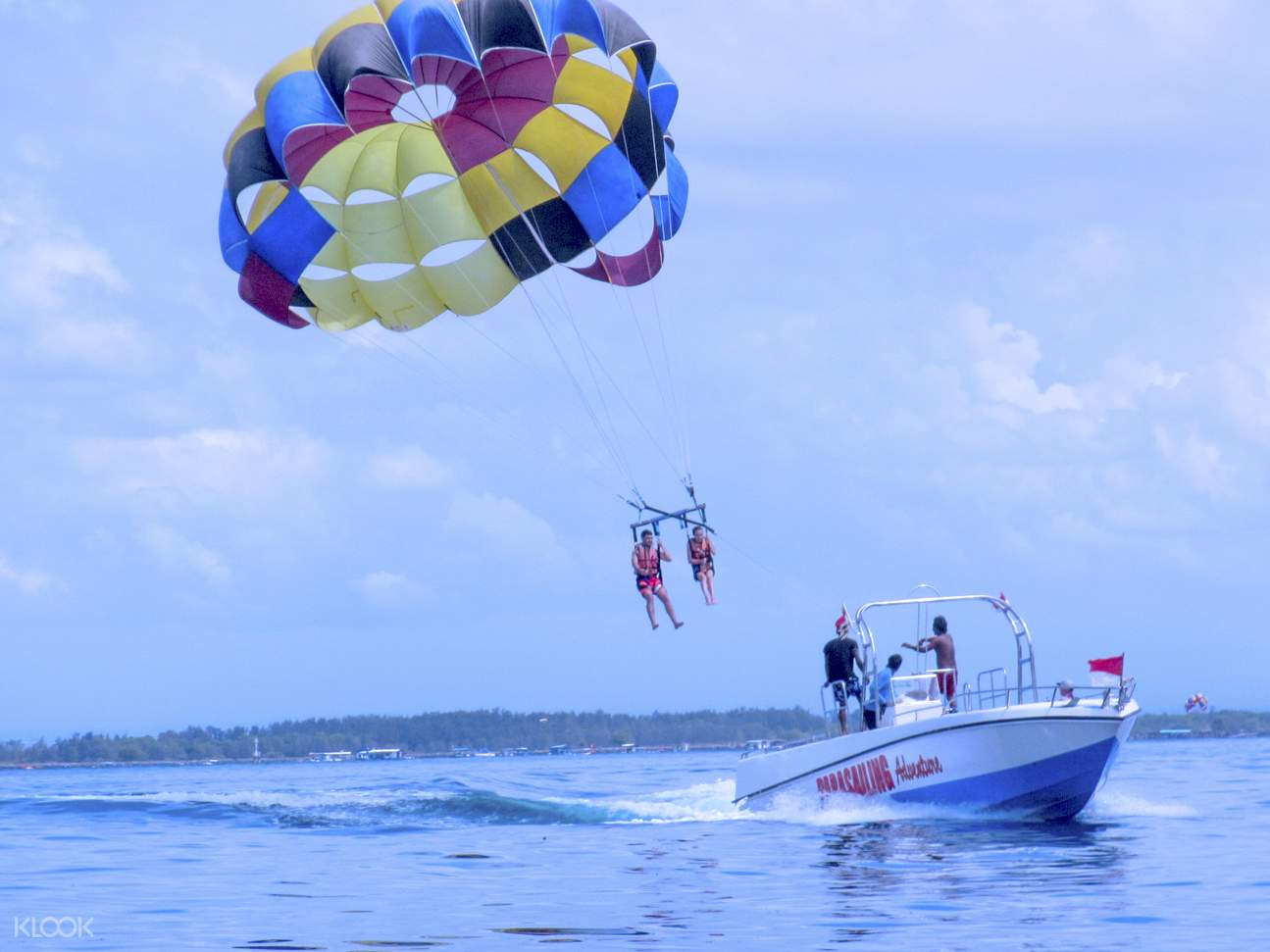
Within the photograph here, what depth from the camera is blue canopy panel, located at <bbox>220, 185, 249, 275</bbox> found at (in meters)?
16.0

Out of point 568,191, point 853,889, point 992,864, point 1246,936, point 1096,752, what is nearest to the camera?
point 1246,936

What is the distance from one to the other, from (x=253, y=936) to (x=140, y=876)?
14.8ft

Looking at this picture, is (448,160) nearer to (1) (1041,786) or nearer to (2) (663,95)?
(2) (663,95)

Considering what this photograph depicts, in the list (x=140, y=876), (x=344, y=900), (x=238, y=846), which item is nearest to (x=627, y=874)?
(x=344, y=900)

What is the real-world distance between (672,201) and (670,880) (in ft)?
25.5

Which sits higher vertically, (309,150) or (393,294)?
(309,150)

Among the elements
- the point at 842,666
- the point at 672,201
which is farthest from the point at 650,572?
the point at 672,201

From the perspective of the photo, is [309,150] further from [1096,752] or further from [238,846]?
[1096,752]

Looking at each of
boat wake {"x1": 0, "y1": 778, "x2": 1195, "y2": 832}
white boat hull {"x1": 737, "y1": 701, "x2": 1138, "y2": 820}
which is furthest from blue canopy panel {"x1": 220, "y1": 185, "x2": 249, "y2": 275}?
white boat hull {"x1": 737, "y1": 701, "x2": 1138, "y2": 820}

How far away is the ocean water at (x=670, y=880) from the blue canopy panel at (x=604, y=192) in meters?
6.36

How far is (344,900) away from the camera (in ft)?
37.8

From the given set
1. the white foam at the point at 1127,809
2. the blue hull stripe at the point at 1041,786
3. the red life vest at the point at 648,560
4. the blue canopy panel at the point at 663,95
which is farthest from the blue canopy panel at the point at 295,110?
the white foam at the point at 1127,809

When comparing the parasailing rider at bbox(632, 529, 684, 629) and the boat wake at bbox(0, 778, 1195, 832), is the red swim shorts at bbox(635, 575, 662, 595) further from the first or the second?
the boat wake at bbox(0, 778, 1195, 832)

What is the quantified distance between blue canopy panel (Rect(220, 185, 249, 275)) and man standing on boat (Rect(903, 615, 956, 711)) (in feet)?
25.3
